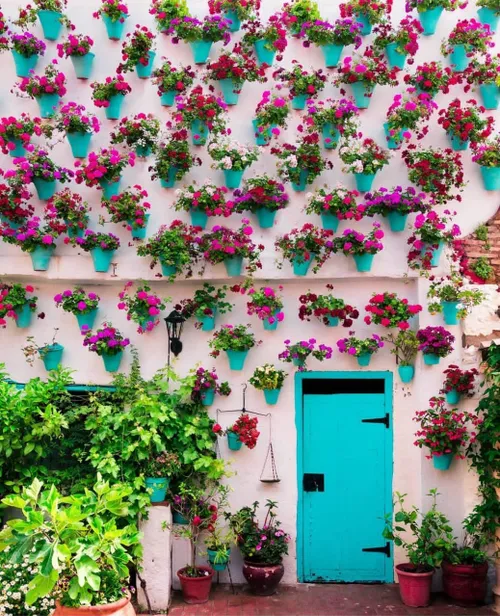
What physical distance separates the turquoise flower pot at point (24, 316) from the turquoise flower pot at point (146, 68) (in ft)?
9.63

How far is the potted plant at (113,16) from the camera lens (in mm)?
8695

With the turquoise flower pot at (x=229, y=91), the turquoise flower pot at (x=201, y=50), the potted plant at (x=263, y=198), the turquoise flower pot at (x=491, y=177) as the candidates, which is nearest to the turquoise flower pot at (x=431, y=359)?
the turquoise flower pot at (x=491, y=177)

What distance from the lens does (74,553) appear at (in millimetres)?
6078

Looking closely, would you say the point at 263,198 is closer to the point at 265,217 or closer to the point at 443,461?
the point at 265,217

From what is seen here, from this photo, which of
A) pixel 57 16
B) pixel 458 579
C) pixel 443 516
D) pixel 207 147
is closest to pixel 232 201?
pixel 207 147

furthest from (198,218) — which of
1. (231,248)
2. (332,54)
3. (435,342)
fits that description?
(435,342)

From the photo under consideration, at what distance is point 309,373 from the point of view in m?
8.52

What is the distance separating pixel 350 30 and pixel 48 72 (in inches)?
136

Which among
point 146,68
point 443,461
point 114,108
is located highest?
point 146,68

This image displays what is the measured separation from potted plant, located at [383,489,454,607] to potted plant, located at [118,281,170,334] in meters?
3.24

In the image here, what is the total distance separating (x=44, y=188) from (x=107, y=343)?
6.34 ft

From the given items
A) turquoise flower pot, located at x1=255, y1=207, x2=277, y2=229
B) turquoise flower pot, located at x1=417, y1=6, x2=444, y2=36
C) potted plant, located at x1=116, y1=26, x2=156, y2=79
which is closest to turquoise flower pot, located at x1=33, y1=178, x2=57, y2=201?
potted plant, located at x1=116, y1=26, x2=156, y2=79

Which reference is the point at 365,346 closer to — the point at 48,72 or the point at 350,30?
the point at 350,30

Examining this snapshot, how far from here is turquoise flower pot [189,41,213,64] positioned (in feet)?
28.6
